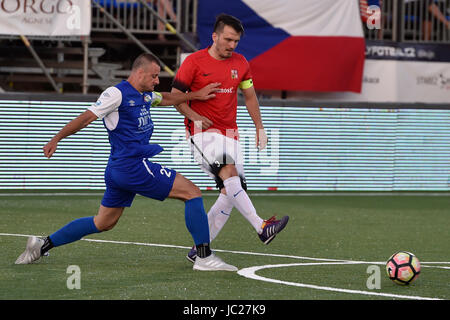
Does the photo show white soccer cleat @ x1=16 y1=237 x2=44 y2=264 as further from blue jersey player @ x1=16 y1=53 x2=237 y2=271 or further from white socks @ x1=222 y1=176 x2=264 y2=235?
white socks @ x1=222 y1=176 x2=264 y2=235

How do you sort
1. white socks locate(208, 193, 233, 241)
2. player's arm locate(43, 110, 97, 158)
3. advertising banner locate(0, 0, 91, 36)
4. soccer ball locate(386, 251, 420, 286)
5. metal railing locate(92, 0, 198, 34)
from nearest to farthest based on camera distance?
soccer ball locate(386, 251, 420, 286) < player's arm locate(43, 110, 97, 158) < white socks locate(208, 193, 233, 241) < advertising banner locate(0, 0, 91, 36) < metal railing locate(92, 0, 198, 34)

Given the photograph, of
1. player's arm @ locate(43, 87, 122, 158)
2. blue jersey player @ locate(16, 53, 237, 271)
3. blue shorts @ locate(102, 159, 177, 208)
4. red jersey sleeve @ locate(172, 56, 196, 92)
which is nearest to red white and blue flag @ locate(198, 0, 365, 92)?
red jersey sleeve @ locate(172, 56, 196, 92)

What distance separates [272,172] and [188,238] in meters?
5.76

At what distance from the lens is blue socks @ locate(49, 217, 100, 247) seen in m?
8.64

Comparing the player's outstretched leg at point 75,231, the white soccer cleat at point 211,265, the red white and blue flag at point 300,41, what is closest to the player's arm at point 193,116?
the player's outstretched leg at point 75,231

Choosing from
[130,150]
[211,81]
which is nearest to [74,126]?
[130,150]

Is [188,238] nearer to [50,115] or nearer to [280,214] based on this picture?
[280,214]

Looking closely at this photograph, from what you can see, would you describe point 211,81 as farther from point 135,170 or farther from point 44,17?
point 44,17

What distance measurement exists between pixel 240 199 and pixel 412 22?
46.3 ft

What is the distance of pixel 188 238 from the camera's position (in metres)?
11.1

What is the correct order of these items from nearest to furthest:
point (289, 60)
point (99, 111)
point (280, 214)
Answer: point (99, 111) → point (280, 214) → point (289, 60)

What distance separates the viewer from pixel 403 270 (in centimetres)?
786
